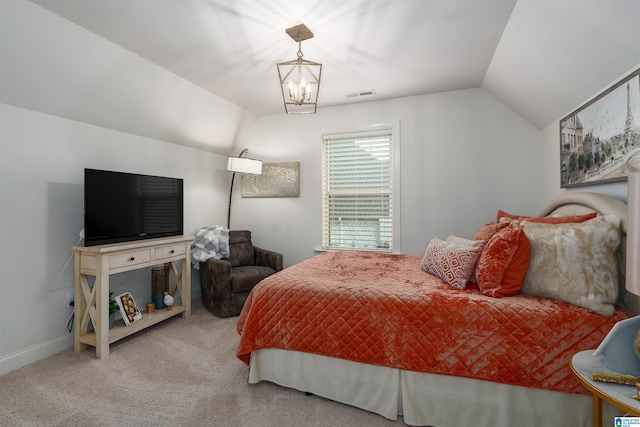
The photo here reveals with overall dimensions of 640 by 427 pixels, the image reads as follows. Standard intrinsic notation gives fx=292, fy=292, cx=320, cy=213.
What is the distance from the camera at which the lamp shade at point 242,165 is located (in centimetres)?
387

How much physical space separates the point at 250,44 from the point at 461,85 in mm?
2378

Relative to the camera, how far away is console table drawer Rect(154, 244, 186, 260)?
9.79 ft

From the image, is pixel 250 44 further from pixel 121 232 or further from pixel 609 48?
pixel 609 48

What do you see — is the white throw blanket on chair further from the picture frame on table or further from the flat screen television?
the picture frame on table

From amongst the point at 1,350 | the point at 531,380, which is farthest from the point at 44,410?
the point at 531,380

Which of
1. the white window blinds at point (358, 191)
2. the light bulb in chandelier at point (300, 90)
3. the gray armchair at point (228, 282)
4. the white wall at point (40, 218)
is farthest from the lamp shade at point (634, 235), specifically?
the white wall at point (40, 218)

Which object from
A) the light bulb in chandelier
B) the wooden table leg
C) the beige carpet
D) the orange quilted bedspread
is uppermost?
the light bulb in chandelier

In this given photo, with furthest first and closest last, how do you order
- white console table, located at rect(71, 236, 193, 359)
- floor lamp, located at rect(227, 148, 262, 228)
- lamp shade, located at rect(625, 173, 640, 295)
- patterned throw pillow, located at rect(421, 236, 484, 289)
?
floor lamp, located at rect(227, 148, 262, 228), white console table, located at rect(71, 236, 193, 359), patterned throw pillow, located at rect(421, 236, 484, 289), lamp shade, located at rect(625, 173, 640, 295)

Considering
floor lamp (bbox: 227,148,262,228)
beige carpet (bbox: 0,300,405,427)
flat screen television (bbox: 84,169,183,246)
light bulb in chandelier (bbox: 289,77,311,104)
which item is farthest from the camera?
floor lamp (bbox: 227,148,262,228)

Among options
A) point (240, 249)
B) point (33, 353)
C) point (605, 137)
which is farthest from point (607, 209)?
point (33, 353)

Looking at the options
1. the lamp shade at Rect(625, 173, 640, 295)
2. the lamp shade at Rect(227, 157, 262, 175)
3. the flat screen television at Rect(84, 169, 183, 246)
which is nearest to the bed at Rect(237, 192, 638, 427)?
the lamp shade at Rect(625, 173, 640, 295)

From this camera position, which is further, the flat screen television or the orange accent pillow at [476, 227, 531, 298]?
the flat screen television

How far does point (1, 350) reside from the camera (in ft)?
7.23

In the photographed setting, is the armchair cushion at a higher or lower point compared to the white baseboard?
higher
